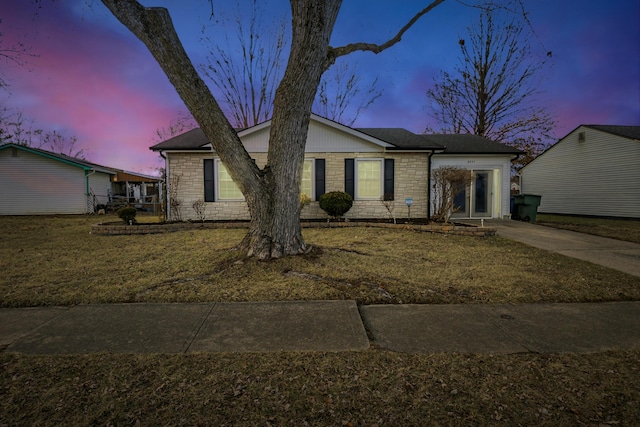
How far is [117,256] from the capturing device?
600 cm

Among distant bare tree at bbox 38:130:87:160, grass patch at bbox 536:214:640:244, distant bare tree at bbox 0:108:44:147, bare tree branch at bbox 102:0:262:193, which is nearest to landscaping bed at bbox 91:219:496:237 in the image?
grass patch at bbox 536:214:640:244

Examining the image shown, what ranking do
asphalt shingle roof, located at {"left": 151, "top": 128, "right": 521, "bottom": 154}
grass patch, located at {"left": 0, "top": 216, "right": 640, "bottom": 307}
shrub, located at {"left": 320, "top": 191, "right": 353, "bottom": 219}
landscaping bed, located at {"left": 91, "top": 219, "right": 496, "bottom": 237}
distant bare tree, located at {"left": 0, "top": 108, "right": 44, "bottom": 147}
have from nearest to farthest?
grass patch, located at {"left": 0, "top": 216, "right": 640, "bottom": 307} < landscaping bed, located at {"left": 91, "top": 219, "right": 496, "bottom": 237} < shrub, located at {"left": 320, "top": 191, "right": 353, "bottom": 219} < asphalt shingle roof, located at {"left": 151, "top": 128, "right": 521, "bottom": 154} < distant bare tree, located at {"left": 0, "top": 108, "right": 44, "bottom": 147}

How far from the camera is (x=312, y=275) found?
14.6 ft

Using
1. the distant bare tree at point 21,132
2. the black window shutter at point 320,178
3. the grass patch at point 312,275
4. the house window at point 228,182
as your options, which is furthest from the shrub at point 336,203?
the distant bare tree at point 21,132

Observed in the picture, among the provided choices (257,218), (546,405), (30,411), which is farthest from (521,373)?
(257,218)

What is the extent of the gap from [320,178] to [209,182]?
4445mm

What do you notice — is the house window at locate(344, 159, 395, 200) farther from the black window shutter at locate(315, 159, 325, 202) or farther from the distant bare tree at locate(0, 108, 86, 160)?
the distant bare tree at locate(0, 108, 86, 160)

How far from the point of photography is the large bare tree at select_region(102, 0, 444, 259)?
4.64 meters

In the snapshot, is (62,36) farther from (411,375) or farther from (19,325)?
(411,375)

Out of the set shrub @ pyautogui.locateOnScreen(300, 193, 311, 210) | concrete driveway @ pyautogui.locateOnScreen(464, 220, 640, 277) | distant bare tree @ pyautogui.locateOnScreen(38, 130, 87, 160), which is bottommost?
concrete driveway @ pyautogui.locateOnScreen(464, 220, 640, 277)

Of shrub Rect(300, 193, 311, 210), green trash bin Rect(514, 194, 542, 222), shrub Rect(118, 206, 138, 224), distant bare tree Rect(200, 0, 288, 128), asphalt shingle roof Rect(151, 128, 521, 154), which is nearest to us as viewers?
shrub Rect(118, 206, 138, 224)

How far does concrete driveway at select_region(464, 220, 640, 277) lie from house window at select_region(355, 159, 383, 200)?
460cm

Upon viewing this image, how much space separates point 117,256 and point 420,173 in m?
10.6

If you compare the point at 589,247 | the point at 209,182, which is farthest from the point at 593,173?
the point at 209,182
